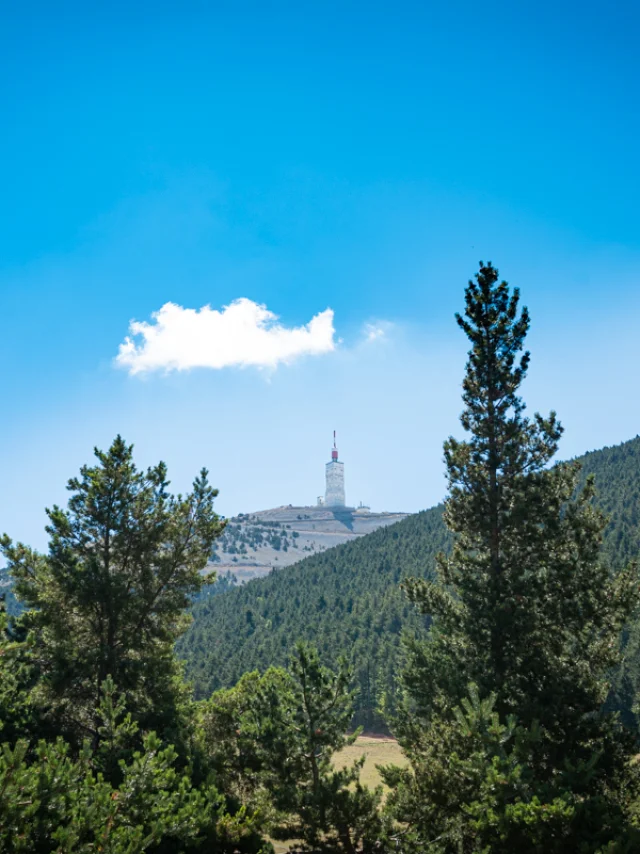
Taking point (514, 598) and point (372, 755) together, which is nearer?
point (514, 598)

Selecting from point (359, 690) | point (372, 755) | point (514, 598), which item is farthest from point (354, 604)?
point (359, 690)

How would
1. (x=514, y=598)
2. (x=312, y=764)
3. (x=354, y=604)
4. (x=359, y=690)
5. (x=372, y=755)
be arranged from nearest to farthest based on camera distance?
(x=359, y=690)
(x=312, y=764)
(x=514, y=598)
(x=372, y=755)
(x=354, y=604)

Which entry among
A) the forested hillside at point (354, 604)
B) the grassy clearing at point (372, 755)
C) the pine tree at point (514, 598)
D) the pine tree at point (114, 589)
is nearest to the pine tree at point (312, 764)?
the pine tree at point (514, 598)

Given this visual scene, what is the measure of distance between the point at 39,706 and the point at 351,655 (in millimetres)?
76146

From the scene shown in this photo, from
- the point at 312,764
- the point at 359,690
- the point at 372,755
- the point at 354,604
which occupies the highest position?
the point at 359,690

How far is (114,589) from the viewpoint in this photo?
61.6 ft

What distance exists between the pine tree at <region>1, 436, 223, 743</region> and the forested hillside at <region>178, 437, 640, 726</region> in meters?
49.1

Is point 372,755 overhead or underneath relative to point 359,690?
underneath

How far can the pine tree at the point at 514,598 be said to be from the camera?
15.8 m

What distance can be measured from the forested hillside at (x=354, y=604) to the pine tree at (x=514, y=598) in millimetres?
49801

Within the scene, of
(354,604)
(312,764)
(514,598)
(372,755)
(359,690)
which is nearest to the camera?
(359,690)

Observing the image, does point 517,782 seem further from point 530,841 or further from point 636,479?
point 636,479

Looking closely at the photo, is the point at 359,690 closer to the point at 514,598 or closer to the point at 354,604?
the point at 514,598

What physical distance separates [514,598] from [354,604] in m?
99.7
